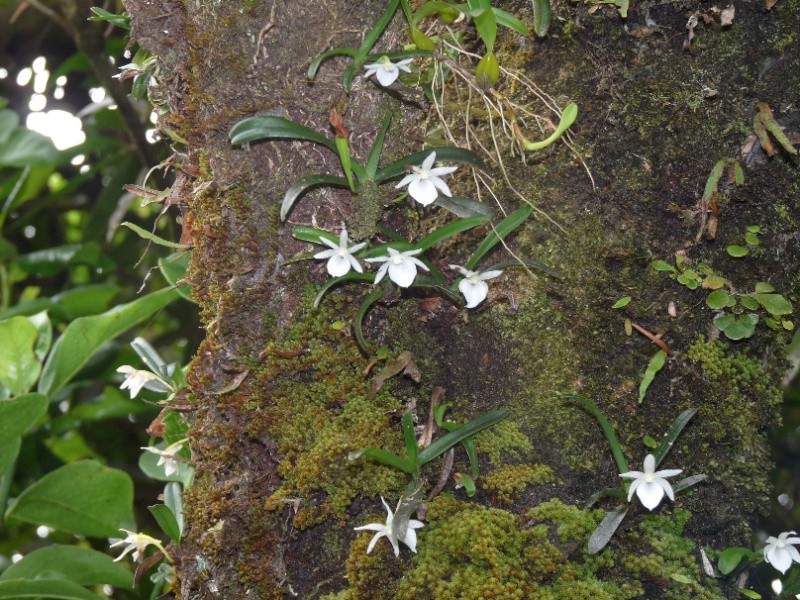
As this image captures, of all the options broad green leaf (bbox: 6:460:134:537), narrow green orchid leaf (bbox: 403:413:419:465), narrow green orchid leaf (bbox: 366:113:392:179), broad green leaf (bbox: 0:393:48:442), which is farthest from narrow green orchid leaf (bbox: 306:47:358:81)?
broad green leaf (bbox: 6:460:134:537)

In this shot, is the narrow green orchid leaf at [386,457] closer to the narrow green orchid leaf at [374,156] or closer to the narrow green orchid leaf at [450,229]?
the narrow green orchid leaf at [450,229]

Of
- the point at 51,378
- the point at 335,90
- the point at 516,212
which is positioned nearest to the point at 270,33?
the point at 335,90

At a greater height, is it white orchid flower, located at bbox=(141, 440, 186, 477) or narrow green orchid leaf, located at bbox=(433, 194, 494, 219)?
narrow green orchid leaf, located at bbox=(433, 194, 494, 219)

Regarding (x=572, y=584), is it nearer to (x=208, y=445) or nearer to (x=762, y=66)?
(x=208, y=445)

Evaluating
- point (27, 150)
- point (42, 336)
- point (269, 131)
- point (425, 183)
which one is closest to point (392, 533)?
point (425, 183)

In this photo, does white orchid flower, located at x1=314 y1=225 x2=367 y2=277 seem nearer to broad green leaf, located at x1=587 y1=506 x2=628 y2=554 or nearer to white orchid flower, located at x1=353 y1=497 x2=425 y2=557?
white orchid flower, located at x1=353 y1=497 x2=425 y2=557

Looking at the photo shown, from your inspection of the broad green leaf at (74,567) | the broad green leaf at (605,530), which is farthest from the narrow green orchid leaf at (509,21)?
the broad green leaf at (74,567)
